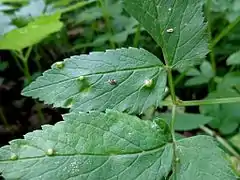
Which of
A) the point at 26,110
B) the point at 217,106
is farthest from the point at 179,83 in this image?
the point at 26,110

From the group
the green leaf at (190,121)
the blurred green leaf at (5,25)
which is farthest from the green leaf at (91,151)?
the blurred green leaf at (5,25)

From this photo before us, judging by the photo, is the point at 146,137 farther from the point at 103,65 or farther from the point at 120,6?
the point at 120,6

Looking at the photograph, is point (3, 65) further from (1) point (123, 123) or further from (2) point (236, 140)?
(1) point (123, 123)

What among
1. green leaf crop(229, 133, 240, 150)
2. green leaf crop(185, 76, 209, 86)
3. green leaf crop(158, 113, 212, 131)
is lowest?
green leaf crop(229, 133, 240, 150)

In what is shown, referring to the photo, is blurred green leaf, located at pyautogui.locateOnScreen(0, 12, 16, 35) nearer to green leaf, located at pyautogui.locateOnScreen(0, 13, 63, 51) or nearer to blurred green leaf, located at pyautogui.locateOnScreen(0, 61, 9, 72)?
green leaf, located at pyautogui.locateOnScreen(0, 13, 63, 51)

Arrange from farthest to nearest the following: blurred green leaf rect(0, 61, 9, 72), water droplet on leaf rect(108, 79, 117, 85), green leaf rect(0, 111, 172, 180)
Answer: blurred green leaf rect(0, 61, 9, 72), water droplet on leaf rect(108, 79, 117, 85), green leaf rect(0, 111, 172, 180)

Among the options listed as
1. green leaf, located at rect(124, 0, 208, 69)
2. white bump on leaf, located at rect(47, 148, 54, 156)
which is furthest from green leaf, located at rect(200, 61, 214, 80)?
white bump on leaf, located at rect(47, 148, 54, 156)

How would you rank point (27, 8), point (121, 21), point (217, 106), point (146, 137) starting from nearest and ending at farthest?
point (146, 137) → point (217, 106) → point (27, 8) → point (121, 21)

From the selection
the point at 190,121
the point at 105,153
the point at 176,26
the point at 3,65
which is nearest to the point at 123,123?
the point at 105,153
